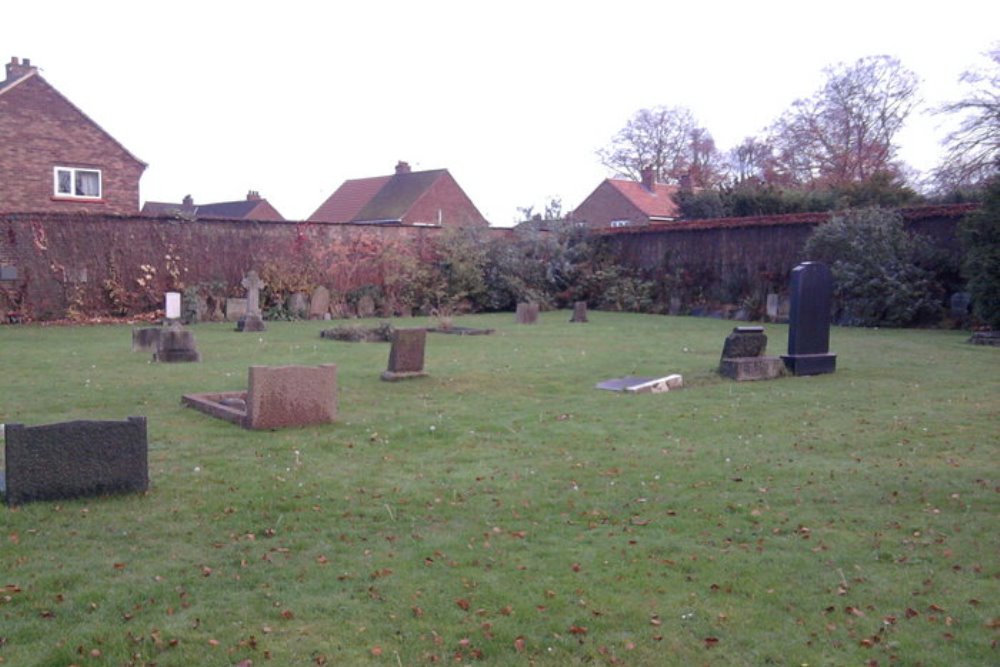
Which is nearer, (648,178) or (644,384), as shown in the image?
(644,384)

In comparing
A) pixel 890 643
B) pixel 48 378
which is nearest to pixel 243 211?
pixel 48 378

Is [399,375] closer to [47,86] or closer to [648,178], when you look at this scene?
[47,86]

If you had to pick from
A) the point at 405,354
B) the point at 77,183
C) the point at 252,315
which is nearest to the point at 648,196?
the point at 77,183

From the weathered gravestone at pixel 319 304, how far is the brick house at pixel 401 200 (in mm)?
A: 23199

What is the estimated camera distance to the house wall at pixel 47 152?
30.9 metres

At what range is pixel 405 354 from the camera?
498 inches

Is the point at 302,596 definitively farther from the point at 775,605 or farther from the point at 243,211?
the point at 243,211

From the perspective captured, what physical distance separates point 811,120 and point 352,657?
156ft

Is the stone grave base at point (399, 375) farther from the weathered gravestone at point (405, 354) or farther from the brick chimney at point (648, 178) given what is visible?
the brick chimney at point (648, 178)

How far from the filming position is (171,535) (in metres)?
5.75

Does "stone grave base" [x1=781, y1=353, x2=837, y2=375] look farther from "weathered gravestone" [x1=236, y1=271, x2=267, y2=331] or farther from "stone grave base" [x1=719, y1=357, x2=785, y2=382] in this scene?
"weathered gravestone" [x1=236, y1=271, x2=267, y2=331]

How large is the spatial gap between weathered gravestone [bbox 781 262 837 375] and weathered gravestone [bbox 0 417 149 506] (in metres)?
9.85

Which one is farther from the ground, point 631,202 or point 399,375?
point 631,202

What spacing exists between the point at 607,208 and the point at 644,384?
147 ft
